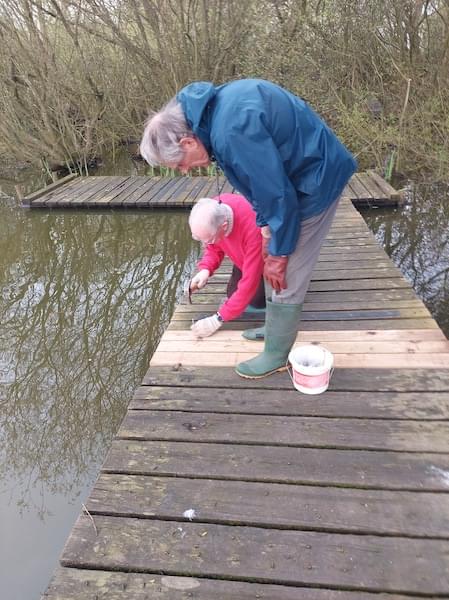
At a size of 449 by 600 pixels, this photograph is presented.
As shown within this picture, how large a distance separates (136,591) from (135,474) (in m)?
0.46

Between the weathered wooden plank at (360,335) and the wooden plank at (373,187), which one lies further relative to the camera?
the wooden plank at (373,187)

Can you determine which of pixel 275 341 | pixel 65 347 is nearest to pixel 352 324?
pixel 275 341

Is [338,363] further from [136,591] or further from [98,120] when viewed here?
[98,120]

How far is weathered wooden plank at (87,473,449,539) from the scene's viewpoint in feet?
4.89

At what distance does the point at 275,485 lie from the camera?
167 centimetres

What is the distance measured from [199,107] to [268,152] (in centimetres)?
28

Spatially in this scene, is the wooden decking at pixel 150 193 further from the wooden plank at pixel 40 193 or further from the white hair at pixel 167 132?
the white hair at pixel 167 132

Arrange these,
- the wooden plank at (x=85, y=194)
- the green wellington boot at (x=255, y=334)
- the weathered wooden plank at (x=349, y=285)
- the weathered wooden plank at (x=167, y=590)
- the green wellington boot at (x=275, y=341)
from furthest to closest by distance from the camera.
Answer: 1. the wooden plank at (x=85, y=194)
2. the weathered wooden plank at (x=349, y=285)
3. the green wellington boot at (x=255, y=334)
4. the green wellington boot at (x=275, y=341)
5. the weathered wooden plank at (x=167, y=590)

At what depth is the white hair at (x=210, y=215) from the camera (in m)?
2.18

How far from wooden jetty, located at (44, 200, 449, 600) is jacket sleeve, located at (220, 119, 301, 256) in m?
0.82

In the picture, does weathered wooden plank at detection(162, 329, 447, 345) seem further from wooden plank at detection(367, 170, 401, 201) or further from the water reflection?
wooden plank at detection(367, 170, 401, 201)

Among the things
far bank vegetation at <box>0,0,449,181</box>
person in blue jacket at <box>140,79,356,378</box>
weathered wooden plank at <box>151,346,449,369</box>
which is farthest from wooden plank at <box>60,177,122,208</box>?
person in blue jacket at <box>140,79,356,378</box>

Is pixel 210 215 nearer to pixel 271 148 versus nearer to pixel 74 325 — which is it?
pixel 271 148

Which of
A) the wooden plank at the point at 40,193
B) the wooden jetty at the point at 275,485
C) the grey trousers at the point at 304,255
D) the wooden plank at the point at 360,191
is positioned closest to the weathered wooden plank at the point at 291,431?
the wooden jetty at the point at 275,485
